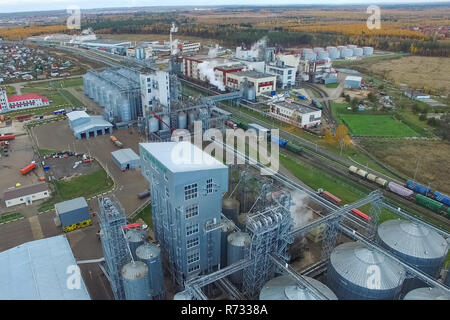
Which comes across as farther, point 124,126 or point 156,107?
point 124,126

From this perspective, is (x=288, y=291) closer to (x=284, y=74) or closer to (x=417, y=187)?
(x=417, y=187)

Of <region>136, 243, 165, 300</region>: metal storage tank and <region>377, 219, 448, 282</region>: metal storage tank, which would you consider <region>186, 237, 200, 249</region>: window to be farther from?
<region>377, 219, 448, 282</region>: metal storage tank

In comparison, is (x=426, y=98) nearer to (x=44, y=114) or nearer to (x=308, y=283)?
(x=308, y=283)

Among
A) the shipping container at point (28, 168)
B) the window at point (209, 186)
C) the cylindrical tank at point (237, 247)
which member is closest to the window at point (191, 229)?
the window at point (209, 186)

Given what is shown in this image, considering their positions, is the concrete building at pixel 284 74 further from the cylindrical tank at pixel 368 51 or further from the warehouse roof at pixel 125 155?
the cylindrical tank at pixel 368 51

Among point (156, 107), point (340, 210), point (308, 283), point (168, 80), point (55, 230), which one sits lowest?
point (55, 230)

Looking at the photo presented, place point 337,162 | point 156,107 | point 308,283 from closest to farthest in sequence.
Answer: point 308,283 → point 337,162 → point 156,107

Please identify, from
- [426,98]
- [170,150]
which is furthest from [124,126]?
[426,98]

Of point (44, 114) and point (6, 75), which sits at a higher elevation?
point (6, 75)
